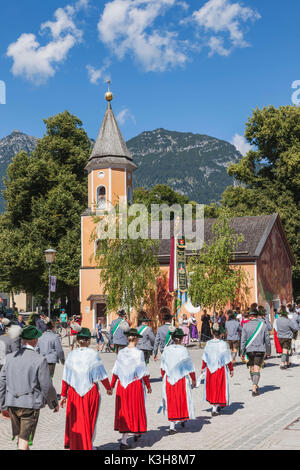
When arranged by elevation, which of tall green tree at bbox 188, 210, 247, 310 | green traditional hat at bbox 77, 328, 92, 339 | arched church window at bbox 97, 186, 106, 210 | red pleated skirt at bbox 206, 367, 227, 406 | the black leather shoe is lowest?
the black leather shoe

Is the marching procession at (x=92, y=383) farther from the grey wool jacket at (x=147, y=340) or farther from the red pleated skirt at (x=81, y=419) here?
the grey wool jacket at (x=147, y=340)

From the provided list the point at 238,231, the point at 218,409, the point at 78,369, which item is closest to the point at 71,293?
the point at 238,231

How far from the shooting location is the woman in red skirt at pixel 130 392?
773 cm

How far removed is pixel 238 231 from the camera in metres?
35.6

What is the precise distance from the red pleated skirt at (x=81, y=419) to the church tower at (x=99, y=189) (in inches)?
1125

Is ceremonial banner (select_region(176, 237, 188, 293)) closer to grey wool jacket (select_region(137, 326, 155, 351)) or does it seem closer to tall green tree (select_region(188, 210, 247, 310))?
tall green tree (select_region(188, 210, 247, 310))

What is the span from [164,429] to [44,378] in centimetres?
339

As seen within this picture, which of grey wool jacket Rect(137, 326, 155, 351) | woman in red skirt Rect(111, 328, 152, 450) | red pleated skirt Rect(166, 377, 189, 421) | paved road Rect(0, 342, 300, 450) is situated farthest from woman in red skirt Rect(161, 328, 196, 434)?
grey wool jacket Rect(137, 326, 155, 351)

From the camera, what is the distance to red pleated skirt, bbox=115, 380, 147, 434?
7723 mm

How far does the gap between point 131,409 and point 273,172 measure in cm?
3865

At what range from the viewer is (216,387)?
10.1 metres

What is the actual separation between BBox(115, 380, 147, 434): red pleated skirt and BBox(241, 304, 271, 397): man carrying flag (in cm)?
484

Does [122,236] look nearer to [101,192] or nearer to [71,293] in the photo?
[101,192]

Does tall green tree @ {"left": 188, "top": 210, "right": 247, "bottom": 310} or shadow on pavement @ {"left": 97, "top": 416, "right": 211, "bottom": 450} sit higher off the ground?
tall green tree @ {"left": 188, "top": 210, "right": 247, "bottom": 310}
